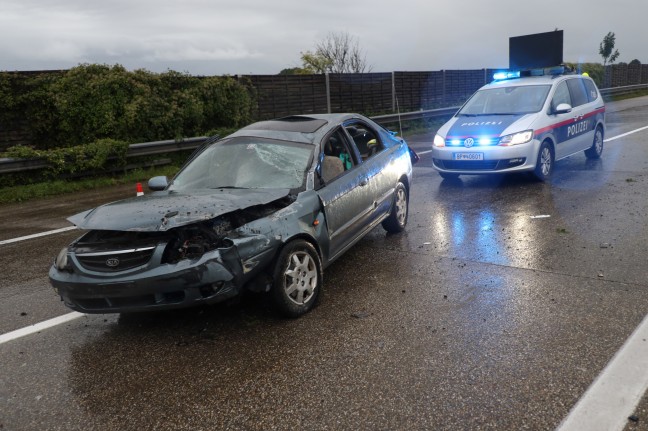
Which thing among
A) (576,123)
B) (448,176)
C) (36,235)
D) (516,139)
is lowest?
(36,235)

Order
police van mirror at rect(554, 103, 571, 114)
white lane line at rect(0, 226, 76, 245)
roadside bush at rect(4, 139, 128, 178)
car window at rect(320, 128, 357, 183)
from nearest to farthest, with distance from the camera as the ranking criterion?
car window at rect(320, 128, 357, 183) < white lane line at rect(0, 226, 76, 245) < police van mirror at rect(554, 103, 571, 114) < roadside bush at rect(4, 139, 128, 178)

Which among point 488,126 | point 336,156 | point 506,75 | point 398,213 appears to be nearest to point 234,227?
point 336,156

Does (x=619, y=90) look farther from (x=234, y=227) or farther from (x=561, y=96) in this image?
(x=234, y=227)

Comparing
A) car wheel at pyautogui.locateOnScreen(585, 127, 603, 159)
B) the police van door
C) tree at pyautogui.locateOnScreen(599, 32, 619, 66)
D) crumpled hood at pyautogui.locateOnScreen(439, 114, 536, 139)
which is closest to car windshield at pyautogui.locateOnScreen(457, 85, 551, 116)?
crumpled hood at pyautogui.locateOnScreen(439, 114, 536, 139)

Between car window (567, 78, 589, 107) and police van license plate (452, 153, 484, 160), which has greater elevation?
car window (567, 78, 589, 107)

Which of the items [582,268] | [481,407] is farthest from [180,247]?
[582,268]

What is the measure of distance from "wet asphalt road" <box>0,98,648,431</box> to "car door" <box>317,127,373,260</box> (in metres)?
0.45

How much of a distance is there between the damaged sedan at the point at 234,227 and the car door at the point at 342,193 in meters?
0.01

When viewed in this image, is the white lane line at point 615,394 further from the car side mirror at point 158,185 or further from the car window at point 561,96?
the car window at point 561,96

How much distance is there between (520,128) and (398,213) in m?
3.56

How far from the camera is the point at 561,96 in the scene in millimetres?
10094

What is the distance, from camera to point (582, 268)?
5207 millimetres

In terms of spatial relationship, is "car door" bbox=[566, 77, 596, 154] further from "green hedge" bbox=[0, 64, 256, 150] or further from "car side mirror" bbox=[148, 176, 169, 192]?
"green hedge" bbox=[0, 64, 256, 150]

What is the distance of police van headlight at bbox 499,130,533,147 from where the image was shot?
896 cm
